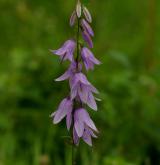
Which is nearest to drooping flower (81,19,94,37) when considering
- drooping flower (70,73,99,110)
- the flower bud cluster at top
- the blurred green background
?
the flower bud cluster at top

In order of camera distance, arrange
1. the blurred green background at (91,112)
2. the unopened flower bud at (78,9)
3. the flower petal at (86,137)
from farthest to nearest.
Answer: the blurred green background at (91,112), the flower petal at (86,137), the unopened flower bud at (78,9)

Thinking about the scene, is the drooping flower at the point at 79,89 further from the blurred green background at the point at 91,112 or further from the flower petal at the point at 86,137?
the blurred green background at the point at 91,112

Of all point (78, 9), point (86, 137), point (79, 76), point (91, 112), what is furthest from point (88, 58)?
point (91, 112)

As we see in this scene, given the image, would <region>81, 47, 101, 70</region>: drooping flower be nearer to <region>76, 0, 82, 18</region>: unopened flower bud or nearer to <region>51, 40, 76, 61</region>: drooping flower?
<region>51, 40, 76, 61</region>: drooping flower

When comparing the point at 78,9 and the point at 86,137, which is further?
the point at 86,137

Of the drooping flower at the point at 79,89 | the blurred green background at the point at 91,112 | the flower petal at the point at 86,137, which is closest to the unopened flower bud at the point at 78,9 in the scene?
the drooping flower at the point at 79,89

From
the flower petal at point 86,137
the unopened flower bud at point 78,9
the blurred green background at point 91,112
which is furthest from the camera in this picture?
the blurred green background at point 91,112

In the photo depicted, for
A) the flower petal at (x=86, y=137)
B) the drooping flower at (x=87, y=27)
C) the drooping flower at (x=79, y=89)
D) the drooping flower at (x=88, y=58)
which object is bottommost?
the flower petal at (x=86, y=137)

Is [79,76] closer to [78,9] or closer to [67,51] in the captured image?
[67,51]
